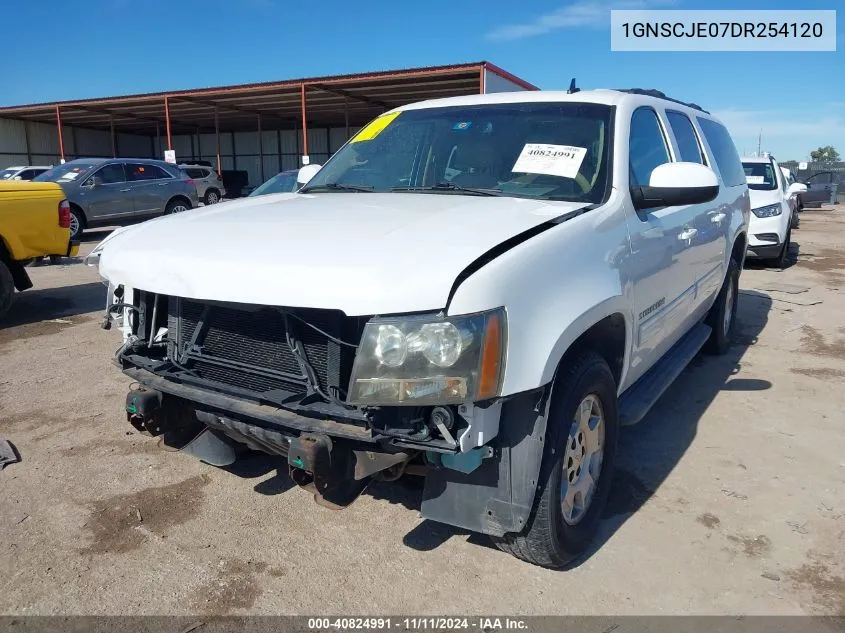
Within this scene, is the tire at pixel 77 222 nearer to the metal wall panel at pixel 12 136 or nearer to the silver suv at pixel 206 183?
the silver suv at pixel 206 183

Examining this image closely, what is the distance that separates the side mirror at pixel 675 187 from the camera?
3.04 m

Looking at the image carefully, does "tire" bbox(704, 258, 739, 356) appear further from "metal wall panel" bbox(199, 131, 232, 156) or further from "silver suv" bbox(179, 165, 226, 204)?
"metal wall panel" bbox(199, 131, 232, 156)

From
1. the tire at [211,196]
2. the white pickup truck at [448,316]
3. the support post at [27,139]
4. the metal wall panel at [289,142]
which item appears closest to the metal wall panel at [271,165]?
the metal wall panel at [289,142]

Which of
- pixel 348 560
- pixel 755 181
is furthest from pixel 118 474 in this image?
pixel 755 181

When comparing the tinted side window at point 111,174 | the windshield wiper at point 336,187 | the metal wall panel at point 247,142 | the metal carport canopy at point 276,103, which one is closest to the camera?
the windshield wiper at point 336,187

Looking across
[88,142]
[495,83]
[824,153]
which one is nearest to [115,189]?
[495,83]

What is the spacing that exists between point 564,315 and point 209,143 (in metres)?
40.2

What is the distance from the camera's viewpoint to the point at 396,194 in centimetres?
334

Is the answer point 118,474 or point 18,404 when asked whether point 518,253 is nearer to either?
point 118,474

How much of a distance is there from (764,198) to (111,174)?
1277 cm

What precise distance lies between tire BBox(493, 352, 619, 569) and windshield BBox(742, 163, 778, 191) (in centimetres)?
1019

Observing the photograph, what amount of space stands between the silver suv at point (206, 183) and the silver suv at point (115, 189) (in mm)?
5351

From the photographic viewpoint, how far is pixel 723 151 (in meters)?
5.48

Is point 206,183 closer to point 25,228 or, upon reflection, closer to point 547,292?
point 25,228
